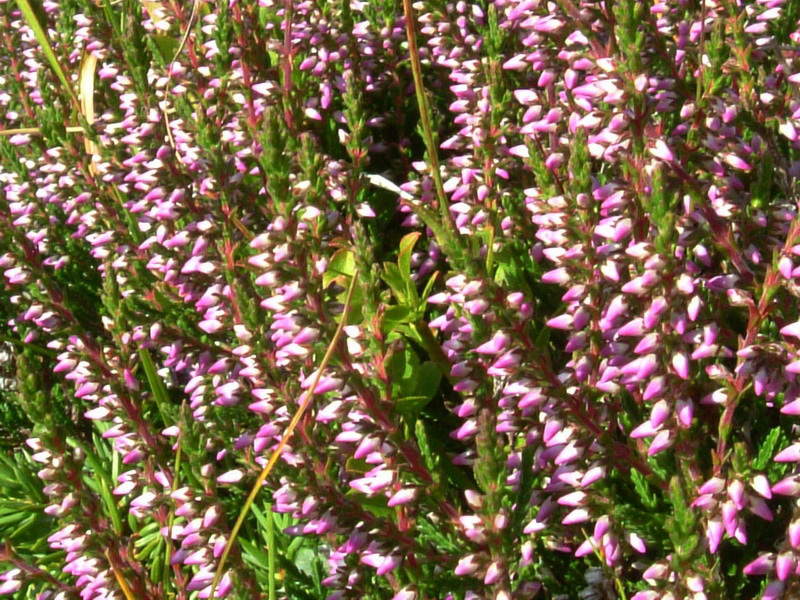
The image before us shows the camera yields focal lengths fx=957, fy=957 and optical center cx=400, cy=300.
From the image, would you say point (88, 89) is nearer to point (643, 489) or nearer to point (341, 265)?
point (341, 265)

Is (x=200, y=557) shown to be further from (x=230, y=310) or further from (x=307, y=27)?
(x=307, y=27)

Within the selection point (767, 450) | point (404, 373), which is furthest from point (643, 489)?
point (404, 373)

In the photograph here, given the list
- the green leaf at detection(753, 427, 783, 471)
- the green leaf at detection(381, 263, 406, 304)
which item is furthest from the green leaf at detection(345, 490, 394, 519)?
the green leaf at detection(753, 427, 783, 471)

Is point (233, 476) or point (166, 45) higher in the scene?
point (166, 45)

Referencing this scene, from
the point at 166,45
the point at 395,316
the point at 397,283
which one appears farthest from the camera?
the point at 166,45

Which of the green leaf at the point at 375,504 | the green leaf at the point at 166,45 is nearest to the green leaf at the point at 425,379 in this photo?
the green leaf at the point at 375,504

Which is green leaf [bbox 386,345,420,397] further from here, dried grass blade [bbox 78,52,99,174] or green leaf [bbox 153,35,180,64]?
green leaf [bbox 153,35,180,64]

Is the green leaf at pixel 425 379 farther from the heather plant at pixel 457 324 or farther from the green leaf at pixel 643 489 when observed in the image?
the green leaf at pixel 643 489

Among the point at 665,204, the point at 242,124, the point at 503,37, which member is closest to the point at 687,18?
the point at 503,37

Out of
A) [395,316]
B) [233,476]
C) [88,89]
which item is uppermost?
[88,89]
